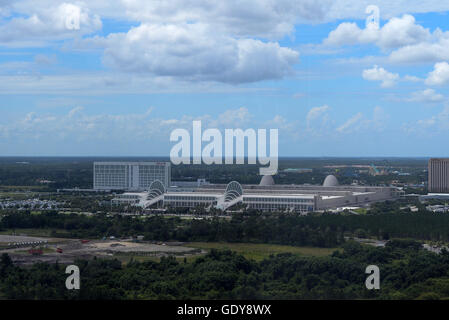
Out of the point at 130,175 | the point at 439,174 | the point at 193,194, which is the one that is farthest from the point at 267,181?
the point at 439,174

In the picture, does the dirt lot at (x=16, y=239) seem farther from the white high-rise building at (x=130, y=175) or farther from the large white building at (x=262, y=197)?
the white high-rise building at (x=130, y=175)

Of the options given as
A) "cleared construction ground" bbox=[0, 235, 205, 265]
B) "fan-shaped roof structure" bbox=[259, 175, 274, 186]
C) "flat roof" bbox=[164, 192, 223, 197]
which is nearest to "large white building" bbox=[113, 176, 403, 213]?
"flat roof" bbox=[164, 192, 223, 197]

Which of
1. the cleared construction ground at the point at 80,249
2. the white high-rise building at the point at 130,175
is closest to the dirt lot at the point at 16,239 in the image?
the cleared construction ground at the point at 80,249

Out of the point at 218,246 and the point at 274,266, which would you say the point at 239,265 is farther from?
the point at 218,246

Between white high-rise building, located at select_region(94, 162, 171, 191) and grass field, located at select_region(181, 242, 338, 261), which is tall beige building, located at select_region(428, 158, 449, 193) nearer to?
white high-rise building, located at select_region(94, 162, 171, 191)

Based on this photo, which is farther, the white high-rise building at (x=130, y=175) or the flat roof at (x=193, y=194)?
the white high-rise building at (x=130, y=175)

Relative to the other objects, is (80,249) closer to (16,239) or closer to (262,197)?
(16,239)
